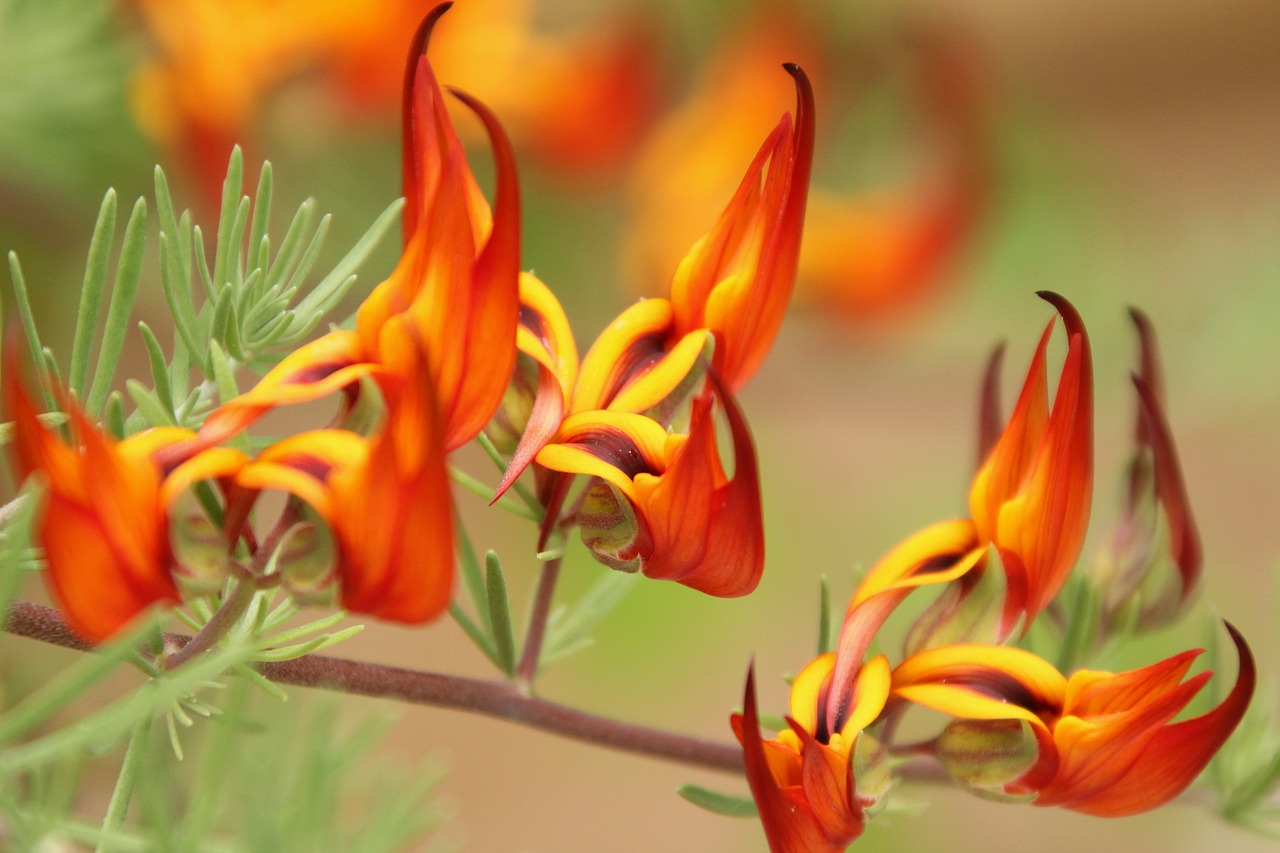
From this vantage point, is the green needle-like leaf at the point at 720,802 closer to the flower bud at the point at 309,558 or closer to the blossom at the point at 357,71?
the flower bud at the point at 309,558

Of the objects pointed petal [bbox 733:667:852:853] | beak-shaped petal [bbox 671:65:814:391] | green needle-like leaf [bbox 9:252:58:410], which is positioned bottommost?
pointed petal [bbox 733:667:852:853]

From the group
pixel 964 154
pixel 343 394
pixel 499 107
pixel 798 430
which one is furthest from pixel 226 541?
pixel 798 430

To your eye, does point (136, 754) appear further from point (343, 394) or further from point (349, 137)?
point (349, 137)

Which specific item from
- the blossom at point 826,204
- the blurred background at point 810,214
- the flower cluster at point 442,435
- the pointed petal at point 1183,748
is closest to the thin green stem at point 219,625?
the flower cluster at point 442,435

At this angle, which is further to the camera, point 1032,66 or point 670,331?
point 1032,66

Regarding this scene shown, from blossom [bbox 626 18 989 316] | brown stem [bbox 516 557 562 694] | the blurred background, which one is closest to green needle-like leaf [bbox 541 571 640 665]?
brown stem [bbox 516 557 562 694]

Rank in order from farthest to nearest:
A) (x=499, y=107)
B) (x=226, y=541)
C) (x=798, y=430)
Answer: (x=798, y=430), (x=499, y=107), (x=226, y=541)

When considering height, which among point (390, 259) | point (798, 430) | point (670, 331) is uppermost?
point (670, 331)

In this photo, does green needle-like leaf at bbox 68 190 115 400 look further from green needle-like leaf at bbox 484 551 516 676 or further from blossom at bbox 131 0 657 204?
blossom at bbox 131 0 657 204
